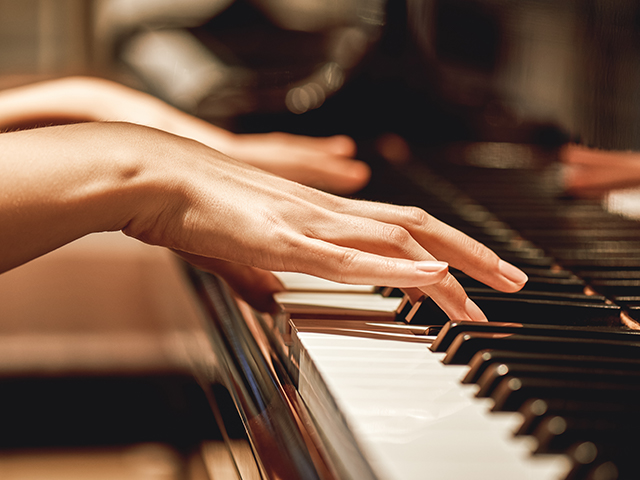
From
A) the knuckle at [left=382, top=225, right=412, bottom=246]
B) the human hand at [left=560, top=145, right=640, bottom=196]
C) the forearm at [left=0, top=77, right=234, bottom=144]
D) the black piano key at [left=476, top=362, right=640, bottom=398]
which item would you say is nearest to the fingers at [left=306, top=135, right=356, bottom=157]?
the forearm at [left=0, top=77, right=234, bottom=144]

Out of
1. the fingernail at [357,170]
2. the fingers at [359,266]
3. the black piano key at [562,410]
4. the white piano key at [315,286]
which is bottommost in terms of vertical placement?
the black piano key at [562,410]

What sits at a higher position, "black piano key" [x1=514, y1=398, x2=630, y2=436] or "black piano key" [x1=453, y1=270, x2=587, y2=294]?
"black piano key" [x1=453, y1=270, x2=587, y2=294]

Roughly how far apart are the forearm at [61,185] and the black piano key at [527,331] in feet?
1.26

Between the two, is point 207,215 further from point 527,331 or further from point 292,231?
point 527,331

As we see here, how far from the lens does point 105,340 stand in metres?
2.43

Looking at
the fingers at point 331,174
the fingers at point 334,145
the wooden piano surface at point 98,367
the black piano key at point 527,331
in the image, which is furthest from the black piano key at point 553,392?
the wooden piano surface at point 98,367

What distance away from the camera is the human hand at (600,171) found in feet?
3.83

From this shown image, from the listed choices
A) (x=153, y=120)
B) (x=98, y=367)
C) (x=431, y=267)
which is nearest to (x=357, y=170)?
(x=153, y=120)

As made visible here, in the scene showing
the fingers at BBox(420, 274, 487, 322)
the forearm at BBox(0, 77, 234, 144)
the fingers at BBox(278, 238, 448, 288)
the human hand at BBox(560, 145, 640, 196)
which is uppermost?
the forearm at BBox(0, 77, 234, 144)

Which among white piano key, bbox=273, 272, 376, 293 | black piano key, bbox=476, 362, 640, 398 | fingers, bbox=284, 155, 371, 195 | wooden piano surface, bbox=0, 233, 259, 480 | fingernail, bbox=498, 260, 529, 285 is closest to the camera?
black piano key, bbox=476, 362, 640, 398

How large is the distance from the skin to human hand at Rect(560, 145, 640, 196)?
20.2 inches

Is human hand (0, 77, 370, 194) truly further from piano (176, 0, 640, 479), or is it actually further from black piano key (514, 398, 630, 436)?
black piano key (514, 398, 630, 436)

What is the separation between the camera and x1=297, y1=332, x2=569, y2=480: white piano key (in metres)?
0.45

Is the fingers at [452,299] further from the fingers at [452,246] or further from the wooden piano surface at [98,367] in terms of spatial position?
the wooden piano surface at [98,367]
